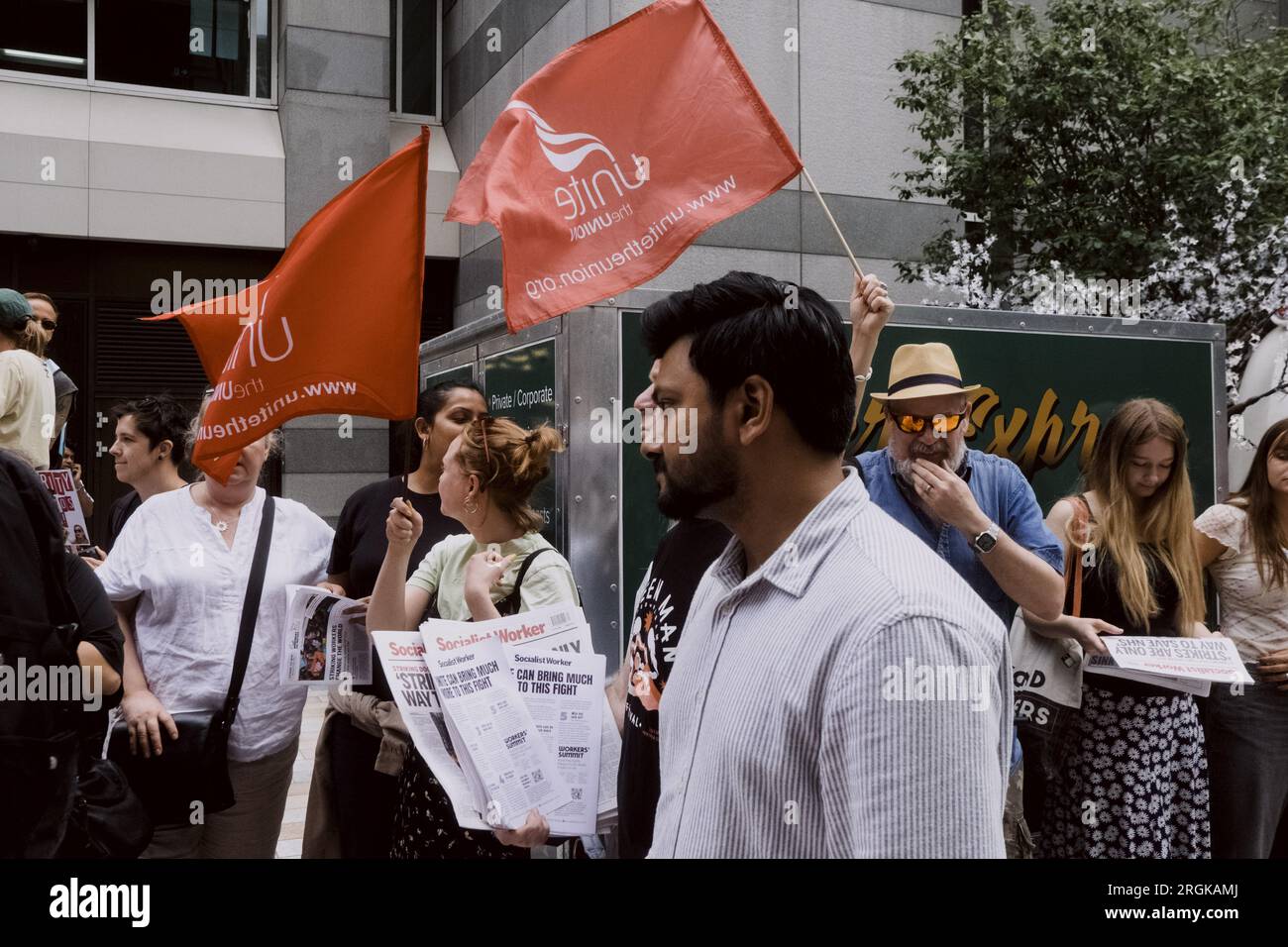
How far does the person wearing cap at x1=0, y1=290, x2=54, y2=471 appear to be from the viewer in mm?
5473

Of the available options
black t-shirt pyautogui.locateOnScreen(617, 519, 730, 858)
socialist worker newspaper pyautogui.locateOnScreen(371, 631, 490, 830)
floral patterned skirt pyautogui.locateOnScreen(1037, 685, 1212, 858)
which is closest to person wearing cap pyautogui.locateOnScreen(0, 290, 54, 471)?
socialist worker newspaper pyautogui.locateOnScreen(371, 631, 490, 830)

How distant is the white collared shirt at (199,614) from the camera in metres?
3.71

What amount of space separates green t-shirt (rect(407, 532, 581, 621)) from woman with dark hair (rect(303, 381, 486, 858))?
0.27 meters

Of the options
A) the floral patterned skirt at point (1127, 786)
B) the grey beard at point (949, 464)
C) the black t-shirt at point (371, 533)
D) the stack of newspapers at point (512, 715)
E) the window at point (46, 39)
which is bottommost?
the floral patterned skirt at point (1127, 786)

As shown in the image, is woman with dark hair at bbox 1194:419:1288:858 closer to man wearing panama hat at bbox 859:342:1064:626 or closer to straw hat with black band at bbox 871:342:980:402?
man wearing panama hat at bbox 859:342:1064:626

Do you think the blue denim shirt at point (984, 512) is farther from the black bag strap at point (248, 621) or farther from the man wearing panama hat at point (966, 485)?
the black bag strap at point (248, 621)

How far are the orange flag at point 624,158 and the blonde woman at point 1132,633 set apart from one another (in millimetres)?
1614

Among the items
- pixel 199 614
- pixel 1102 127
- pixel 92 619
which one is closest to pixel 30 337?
pixel 199 614

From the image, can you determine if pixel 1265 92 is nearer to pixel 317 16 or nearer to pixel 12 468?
pixel 317 16

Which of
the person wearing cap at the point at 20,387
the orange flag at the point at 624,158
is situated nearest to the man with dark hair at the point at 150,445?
the person wearing cap at the point at 20,387

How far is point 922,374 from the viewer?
3.70m

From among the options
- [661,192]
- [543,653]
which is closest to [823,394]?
[543,653]

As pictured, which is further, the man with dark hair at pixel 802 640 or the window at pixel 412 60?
the window at pixel 412 60
